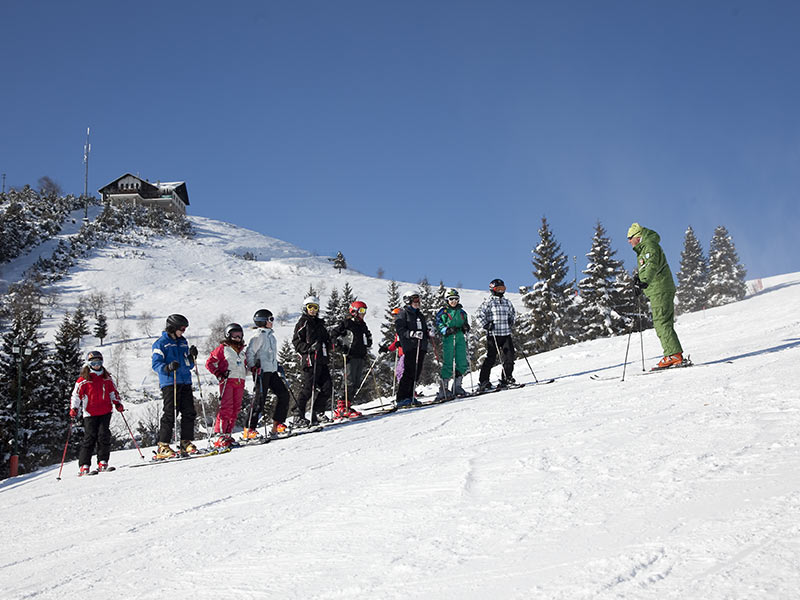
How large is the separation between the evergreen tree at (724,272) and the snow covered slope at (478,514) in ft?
194

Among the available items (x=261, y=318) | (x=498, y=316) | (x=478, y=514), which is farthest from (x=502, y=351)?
(x=478, y=514)

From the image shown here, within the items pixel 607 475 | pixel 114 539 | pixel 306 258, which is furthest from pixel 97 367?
pixel 306 258

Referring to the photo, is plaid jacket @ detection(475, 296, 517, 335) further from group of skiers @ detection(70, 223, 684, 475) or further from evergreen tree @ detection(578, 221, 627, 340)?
evergreen tree @ detection(578, 221, 627, 340)

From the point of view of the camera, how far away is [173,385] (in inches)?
315

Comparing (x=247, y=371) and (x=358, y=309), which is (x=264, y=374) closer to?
(x=247, y=371)

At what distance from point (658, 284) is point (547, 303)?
31.7 metres

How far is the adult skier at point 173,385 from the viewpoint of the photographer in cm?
798

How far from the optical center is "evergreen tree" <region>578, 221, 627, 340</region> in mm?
36625

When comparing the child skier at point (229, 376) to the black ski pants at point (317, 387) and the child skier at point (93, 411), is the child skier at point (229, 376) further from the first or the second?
the child skier at point (93, 411)

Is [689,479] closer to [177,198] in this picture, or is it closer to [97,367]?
[97,367]

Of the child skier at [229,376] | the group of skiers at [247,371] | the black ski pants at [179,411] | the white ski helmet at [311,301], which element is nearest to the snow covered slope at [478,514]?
the black ski pants at [179,411]

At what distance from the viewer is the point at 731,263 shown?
59406mm

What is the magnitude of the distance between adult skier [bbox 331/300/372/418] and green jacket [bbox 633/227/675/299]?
468cm

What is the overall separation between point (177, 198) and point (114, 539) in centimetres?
12804
